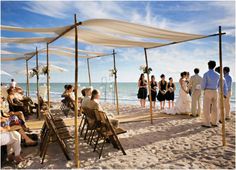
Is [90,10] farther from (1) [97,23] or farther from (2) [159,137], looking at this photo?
(2) [159,137]

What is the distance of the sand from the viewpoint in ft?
12.4

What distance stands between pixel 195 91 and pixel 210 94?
1.73 metres

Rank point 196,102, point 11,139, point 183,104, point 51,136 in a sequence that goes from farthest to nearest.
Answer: point 183,104
point 196,102
point 51,136
point 11,139

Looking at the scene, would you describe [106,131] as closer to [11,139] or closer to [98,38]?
[11,139]

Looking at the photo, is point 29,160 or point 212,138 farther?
Result: point 212,138

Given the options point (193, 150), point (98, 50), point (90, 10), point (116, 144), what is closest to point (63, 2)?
point (90, 10)

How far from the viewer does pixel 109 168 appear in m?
3.63

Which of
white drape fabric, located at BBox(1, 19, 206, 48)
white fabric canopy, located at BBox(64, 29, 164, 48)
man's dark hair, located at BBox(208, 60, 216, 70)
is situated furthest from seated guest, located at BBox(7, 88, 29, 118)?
man's dark hair, located at BBox(208, 60, 216, 70)

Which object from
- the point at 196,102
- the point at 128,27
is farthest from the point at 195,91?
the point at 128,27

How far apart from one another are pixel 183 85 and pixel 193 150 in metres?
Result: 4.11

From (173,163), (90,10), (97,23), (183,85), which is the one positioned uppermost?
(90,10)

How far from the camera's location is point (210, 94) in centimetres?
622

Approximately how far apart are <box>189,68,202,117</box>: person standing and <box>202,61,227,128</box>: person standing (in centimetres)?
141

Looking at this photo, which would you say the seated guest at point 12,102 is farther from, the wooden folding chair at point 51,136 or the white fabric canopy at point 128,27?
the white fabric canopy at point 128,27
